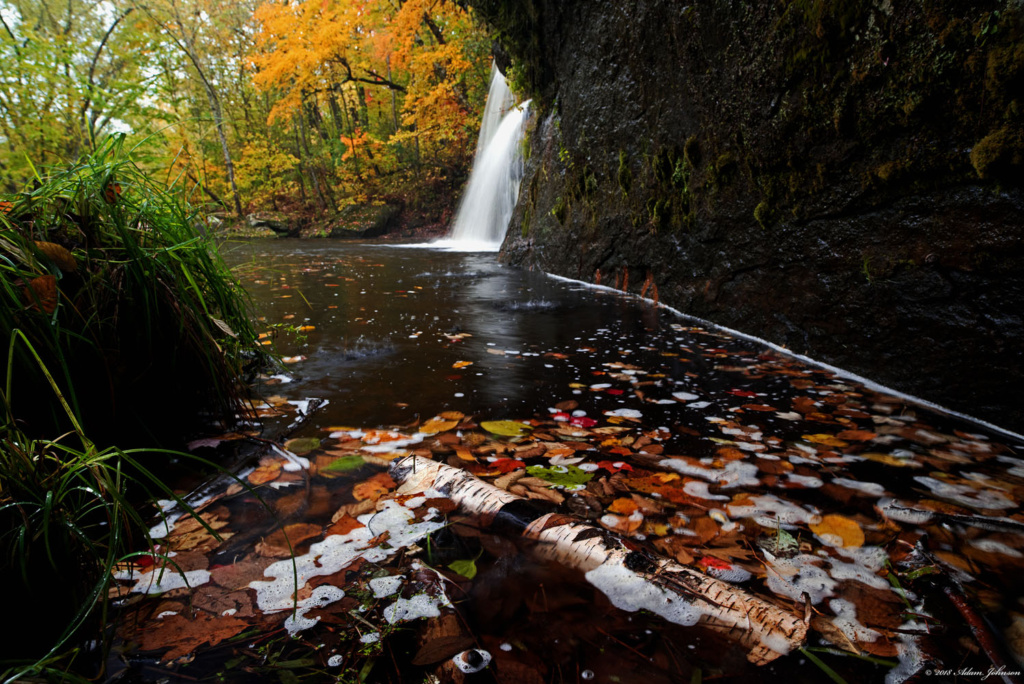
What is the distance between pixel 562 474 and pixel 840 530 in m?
0.88

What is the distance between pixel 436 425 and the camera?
224 centimetres

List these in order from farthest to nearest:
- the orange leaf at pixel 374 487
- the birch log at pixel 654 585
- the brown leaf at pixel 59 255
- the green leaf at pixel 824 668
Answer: the orange leaf at pixel 374 487
the brown leaf at pixel 59 255
the birch log at pixel 654 585
the green leaf at pixel 824 668

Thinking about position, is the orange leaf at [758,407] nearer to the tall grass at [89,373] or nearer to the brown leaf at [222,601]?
the brown leaf at [222,601]

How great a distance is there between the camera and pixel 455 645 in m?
1.07

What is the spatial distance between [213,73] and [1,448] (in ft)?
90.7

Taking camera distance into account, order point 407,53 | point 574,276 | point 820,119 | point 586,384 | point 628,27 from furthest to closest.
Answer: point 407,53 → point 574,276 → point 628,27 → point 820,119 → point 586,384

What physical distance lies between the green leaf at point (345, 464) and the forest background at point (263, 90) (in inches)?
53.1

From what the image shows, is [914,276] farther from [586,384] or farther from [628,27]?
[628,27]

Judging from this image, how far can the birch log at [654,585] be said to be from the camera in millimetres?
1072

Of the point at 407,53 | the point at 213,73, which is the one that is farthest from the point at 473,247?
the point at 213,73

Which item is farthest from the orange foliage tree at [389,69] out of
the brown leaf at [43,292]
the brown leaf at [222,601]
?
the brown leaf at [222,601]

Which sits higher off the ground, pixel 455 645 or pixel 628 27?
pixel 628 27

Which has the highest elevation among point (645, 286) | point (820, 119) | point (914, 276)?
point (820, 119)

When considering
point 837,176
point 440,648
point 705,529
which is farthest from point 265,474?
point 837,176
